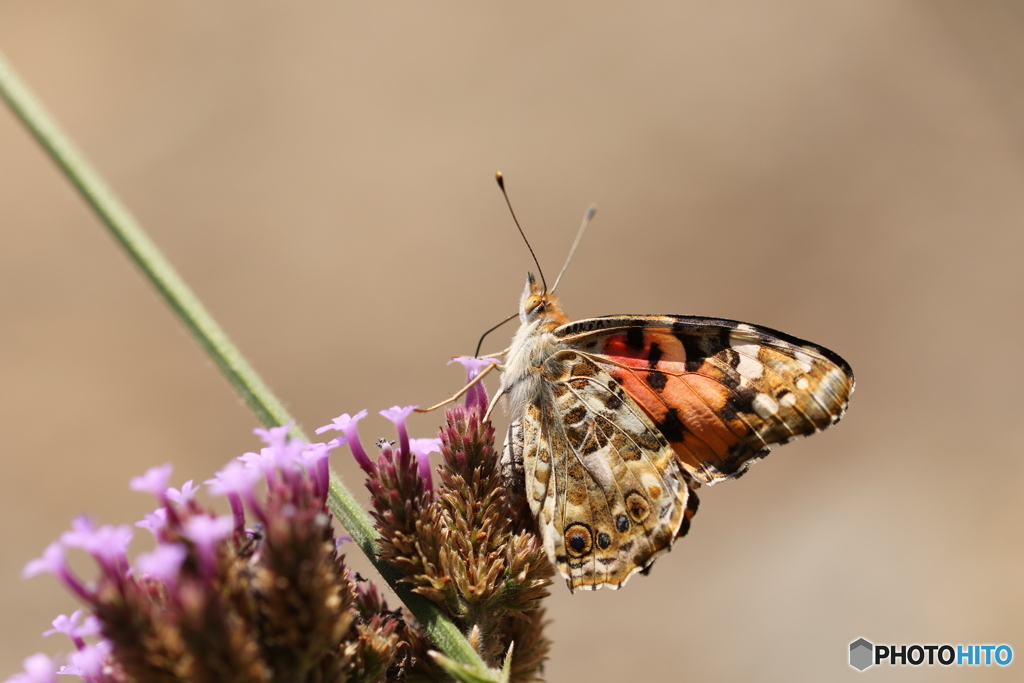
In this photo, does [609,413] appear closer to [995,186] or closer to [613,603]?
[613,603]

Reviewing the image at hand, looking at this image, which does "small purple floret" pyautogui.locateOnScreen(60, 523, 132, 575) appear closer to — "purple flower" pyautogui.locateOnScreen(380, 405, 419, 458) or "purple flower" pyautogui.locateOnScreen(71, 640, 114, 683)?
"purple flower" pyautogui.locateOnScreen(71, 640, 114, 683)

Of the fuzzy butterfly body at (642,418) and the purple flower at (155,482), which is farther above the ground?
the purple flower at (155,482)

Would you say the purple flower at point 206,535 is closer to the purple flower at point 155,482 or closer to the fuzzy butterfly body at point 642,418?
the purple flower at point 155,482

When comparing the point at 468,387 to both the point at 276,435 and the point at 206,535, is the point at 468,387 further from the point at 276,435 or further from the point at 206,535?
the point at 206,535

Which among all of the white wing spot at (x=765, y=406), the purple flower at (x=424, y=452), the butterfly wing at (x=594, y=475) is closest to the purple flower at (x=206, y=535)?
the purple flower at (x=424, y=452)

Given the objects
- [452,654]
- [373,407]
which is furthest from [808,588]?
[452,654]

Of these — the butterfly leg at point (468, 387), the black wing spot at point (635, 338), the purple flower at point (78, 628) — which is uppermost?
the butterfly leg at point (468, 387)

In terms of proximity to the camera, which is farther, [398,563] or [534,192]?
[534,192]

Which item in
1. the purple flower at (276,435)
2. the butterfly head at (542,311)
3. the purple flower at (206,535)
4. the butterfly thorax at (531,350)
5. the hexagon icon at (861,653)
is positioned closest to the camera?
the purple flower at (206,535)
